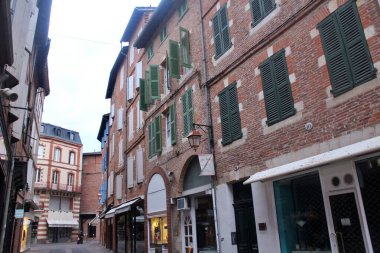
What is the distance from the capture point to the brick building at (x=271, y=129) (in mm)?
6199

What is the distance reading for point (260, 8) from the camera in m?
8.96

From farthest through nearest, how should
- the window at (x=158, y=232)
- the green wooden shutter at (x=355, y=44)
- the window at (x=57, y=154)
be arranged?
1. the window at (x=57, y=154)
2. the window at (x=158, y=232)
3. the green wooden shutter at (x=355, y=44)

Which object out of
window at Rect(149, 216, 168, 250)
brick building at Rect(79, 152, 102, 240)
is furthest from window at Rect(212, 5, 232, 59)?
brick building at Rect(79, 152, 102, 240)

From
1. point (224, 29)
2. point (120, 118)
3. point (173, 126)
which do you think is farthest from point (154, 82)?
point (120, 118)

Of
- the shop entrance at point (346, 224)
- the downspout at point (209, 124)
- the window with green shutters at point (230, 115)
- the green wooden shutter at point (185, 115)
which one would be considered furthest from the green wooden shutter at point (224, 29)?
the shop entrance at point (346, 224)

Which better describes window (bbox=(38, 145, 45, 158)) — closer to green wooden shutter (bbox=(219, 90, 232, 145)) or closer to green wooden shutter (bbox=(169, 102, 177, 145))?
green wooden shutter (bbox=(169, 102, 177, 145))

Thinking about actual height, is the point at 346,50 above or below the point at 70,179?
below

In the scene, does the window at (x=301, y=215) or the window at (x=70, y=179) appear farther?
the window at (x=70, y=179)

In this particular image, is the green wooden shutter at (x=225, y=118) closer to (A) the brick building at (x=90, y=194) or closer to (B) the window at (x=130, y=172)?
(B) the window at (x=130, y=172)

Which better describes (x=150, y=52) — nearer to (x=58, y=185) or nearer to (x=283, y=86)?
(x=283, y=86)

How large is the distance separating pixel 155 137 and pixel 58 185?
31.3 m

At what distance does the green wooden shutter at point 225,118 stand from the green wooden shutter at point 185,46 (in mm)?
2737

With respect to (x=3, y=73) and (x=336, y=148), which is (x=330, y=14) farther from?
(x=3, y=73)

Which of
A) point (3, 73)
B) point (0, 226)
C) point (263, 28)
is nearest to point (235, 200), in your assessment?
point (263, 28)
